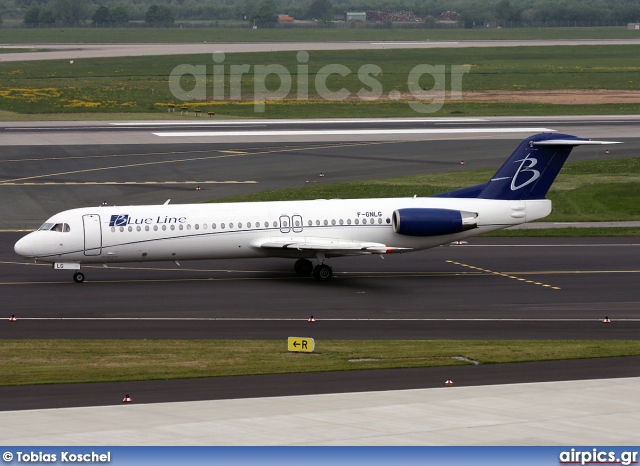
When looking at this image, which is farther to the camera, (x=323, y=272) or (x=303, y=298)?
(x=323, y=272)

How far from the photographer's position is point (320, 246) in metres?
45.1

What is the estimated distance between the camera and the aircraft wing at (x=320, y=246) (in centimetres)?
4454

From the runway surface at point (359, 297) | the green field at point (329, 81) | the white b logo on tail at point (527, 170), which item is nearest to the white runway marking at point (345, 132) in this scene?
the green field at point (329, 81)

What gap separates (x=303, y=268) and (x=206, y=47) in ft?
461

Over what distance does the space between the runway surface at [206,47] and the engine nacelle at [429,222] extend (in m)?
122

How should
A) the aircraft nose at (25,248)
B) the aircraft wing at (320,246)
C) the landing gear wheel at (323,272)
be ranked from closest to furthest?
the aircraft wing at (320,246), the aircraft nose at (25,248), the landing gear wheel at (323,272)

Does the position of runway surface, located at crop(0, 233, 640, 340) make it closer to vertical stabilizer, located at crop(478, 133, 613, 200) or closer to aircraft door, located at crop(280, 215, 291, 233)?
aircraft door, located at crop(280, 215, 291, 233)

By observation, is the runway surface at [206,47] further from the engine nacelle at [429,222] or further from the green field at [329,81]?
the engine nacelle at [429,222]

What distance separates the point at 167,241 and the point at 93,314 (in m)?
6.73

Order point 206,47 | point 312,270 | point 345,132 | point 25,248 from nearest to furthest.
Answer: point 25,248 → point 312,270 → point 345,132 → point 206,47

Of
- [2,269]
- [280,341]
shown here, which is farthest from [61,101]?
[280,341]

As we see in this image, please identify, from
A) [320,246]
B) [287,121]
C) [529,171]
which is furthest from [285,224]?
[287,121]

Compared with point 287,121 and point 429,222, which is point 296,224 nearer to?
point 429,222

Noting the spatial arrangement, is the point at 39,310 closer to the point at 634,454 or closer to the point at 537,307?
the point at 537,307
